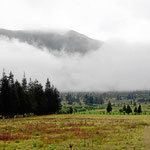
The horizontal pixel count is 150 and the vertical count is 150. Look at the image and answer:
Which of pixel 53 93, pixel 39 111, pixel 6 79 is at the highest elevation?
pixel 6 79

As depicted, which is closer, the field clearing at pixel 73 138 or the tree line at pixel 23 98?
the field clearing at pixel 73 138

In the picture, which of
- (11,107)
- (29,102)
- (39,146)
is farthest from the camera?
(29,102)

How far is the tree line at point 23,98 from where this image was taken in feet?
248

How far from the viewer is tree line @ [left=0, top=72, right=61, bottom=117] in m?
75.5

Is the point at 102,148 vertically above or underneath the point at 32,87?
underneath

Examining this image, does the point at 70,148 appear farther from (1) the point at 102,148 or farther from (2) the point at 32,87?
(2) the point at 32,87

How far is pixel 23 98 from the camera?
8275cm

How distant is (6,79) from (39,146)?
58624 mm

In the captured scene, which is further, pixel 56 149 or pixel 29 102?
pixel 29 102

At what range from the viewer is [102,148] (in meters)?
21.3

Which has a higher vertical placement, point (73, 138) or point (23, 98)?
point (23, 98)

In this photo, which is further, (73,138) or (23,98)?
(23,98)

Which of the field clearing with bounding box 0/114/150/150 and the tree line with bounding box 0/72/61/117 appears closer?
the field clearing with bounding box 0/114/150/150

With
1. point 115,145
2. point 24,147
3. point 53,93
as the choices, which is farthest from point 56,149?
point 53,93
